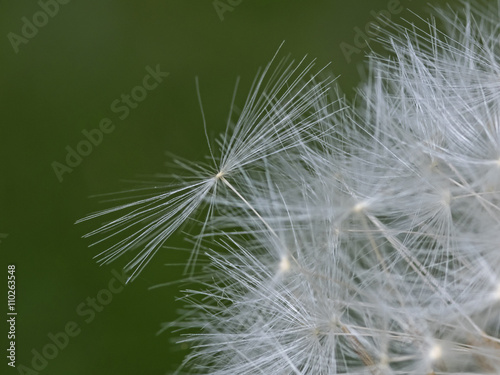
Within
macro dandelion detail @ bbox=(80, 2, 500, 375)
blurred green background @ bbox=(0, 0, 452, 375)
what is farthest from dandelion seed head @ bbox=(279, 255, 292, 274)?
blurred green background @ bbox=(0, 0, 452, 375)

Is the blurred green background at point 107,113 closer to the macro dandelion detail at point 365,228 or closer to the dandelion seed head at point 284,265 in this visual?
the macro dandelion detail at point 365,228

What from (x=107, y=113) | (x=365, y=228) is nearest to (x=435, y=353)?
(x=365, y=228)

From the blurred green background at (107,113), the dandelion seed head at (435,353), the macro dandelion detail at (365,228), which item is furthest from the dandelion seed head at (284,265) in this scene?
the blurred green background at (107,113)

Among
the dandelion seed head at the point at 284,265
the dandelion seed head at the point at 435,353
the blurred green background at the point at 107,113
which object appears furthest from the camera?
the blurred green background at the point at 107,113

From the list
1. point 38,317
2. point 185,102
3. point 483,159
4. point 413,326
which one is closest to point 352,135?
point 483,159

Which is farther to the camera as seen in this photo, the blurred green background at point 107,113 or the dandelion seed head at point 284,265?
the blurred green background at point 107,113

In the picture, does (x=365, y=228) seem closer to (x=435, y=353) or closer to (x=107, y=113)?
(x=435, y=353)

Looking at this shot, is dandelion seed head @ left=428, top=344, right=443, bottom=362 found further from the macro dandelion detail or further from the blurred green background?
the blurred green background
